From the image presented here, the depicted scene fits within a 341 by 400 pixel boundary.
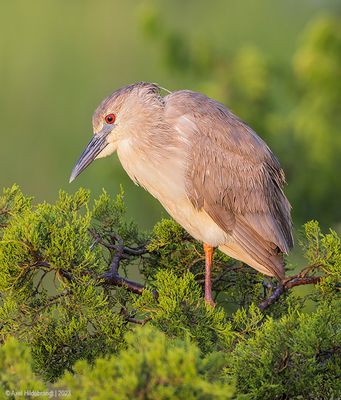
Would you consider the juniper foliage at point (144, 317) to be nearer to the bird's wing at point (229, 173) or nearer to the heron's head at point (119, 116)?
the bird's wing at point (229, 173)

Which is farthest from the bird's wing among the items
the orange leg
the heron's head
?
the orange leg

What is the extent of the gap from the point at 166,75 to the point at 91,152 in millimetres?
8221

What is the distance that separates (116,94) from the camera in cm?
521

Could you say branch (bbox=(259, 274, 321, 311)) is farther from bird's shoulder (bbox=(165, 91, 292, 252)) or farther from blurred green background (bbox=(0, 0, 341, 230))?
blurred green background (bbox=(0, 0, 341, 230))

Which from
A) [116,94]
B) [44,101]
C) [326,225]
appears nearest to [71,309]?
[116,94]

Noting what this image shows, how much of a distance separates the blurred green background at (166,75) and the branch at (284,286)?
55.0 inches

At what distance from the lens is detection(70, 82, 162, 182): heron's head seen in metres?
5.15

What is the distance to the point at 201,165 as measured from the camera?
195 inches

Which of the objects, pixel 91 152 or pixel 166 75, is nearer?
pixel 91 152

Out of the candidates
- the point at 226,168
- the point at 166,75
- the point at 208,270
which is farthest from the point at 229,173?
the point at 166,75

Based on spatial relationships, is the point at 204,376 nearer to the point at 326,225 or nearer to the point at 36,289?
the point at 36,289

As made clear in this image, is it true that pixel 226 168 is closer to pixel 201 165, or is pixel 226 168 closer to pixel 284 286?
pixel 201 165

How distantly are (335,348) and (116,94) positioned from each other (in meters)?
2.27

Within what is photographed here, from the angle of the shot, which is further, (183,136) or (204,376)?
(183,136)
